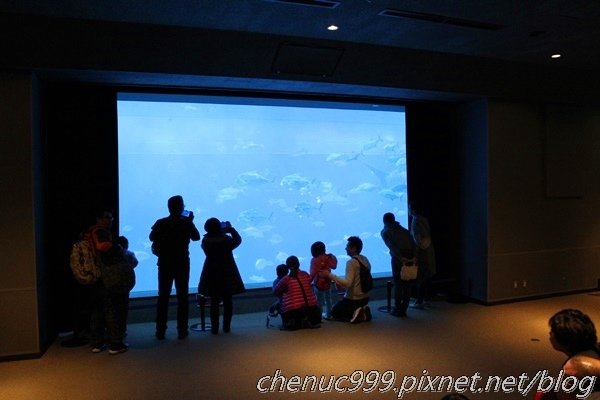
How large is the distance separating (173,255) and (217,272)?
1.72 feet

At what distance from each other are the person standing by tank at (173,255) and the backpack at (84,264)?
646 millimetres

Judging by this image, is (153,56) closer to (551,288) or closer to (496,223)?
(496,223)

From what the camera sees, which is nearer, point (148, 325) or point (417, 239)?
point (148, 325)

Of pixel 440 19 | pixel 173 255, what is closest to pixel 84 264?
pixel 173 255

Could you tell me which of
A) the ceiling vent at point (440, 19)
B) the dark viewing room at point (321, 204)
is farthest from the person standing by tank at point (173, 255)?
the ceiling vent at point (440, 19)

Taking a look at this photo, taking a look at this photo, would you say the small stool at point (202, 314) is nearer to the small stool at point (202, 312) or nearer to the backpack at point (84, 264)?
the small stool at point (202, 312)

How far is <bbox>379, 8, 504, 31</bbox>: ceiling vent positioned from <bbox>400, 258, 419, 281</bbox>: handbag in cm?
288

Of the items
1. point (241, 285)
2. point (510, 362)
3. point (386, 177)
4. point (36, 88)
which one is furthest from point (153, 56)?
point (510, 362)

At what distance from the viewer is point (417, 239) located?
6691 millimetres

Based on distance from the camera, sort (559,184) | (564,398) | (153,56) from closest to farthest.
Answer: (564,398), (153,56), (559,184)

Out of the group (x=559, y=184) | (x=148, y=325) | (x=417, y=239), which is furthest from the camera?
(x=559, y=184)

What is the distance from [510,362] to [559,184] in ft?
12.6

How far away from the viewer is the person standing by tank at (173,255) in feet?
17.6

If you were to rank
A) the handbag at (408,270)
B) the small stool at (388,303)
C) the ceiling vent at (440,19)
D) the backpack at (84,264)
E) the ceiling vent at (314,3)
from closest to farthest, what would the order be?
the ceiling vent at (314,3) → the ceiling vent at (440,19) → the backpack at (84,264) → the handbag at (408,270) → the small stool at (388,303)
